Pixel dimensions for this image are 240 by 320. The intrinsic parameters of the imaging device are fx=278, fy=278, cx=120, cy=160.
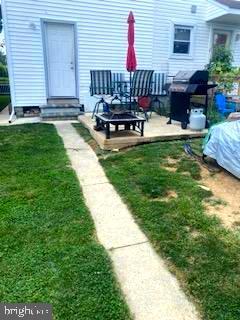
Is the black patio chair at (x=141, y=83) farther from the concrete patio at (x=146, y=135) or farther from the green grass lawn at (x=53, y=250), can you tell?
the green grass lawn at (x=53, y=250)

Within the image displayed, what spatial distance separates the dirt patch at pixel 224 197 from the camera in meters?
2.60

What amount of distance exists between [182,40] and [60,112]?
5.24m

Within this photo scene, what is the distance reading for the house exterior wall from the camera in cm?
749

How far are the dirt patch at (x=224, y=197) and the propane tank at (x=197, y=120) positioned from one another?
203 cm

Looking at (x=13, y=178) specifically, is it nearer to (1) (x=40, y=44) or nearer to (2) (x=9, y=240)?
(2) (x=9, y=240)

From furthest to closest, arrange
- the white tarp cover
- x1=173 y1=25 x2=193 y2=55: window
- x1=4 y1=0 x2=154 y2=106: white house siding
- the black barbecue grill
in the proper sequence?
x1=173 y1=25 x2=193 y2=55: window < x1=4 y1=0 x2=154 y2=106: white house siding < the black barbecue grill < the white tarp cover

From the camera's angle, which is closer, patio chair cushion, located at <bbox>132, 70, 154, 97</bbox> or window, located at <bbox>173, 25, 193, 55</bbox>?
patio chair cushion, located at <bbox>132, 70, 154, 97</bbox>

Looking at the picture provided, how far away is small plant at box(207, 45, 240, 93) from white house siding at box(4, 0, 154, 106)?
2233 mm

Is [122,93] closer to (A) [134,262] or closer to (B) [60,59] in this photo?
(B) [60,59]

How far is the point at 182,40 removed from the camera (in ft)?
32.1

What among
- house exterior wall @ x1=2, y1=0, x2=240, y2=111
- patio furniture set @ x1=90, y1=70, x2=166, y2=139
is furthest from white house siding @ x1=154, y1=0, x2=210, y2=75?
patio furniture set @ x1=90, y1=70, x2=166, y2=139

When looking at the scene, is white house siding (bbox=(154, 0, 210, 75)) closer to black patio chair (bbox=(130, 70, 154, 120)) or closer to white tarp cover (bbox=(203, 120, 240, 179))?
black patio chair (bbox=(130, 70, 154, 120))

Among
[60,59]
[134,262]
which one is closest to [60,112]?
[60,59]

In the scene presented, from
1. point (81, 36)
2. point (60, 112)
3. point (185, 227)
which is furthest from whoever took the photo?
point (81, 36)
